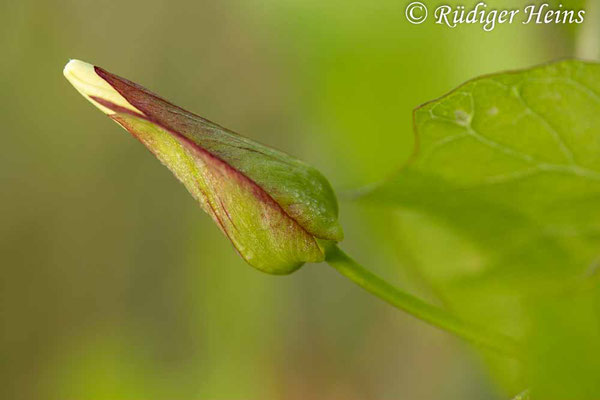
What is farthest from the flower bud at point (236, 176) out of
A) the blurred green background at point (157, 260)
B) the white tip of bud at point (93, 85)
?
the blurred green background at point (157, 260)

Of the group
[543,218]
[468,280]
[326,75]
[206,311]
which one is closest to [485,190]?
[543,218]

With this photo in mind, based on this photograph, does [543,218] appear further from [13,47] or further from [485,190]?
[13,47]

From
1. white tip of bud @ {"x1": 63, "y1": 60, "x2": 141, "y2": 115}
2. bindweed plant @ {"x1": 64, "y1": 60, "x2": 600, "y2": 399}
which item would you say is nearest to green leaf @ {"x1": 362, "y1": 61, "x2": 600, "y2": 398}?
bindweed plant @ {"x1": 64, "y1": 60, "x2": 600, "y2": 399}

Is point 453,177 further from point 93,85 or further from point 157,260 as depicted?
point 157,260

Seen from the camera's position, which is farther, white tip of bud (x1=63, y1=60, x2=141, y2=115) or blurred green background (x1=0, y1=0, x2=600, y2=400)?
blurred green background (x1=0, y1=0, x2=600, y2=400)

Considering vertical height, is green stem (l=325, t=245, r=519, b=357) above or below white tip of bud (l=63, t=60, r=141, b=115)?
below

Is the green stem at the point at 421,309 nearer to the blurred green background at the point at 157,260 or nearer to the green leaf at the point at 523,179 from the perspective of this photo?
the green leaf at the point at 523,179

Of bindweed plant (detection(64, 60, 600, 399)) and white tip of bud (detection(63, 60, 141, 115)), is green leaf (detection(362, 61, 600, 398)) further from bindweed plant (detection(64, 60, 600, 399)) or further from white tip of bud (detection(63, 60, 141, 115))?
white tip of bud (detection(63, 60, 141, 115))
